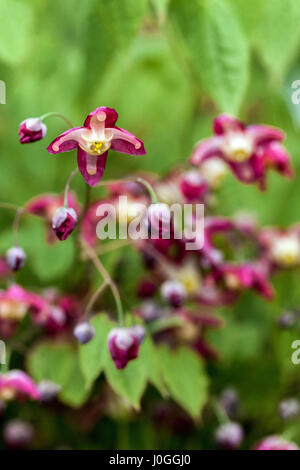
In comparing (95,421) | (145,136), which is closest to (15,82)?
(145,136)

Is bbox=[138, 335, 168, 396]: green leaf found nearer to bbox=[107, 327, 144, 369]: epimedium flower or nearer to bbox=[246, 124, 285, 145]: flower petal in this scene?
bbox=[107, 327, 144, 369]: epimedium flower

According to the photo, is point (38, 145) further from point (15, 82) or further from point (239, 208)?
point (239, 208)

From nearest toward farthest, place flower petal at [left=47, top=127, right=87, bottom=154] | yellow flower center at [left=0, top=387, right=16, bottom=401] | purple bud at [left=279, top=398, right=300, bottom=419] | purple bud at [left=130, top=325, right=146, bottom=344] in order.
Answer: flower petal at [left=47, top=127, right=87, bottom=154] < purple bud at [left=130, top=325, right=146, bottom=344] < yellow flower center at [left=0, top=387, right=16, bottom=401] < purple bud at [left=279, top=398, right=300, bottom=419]

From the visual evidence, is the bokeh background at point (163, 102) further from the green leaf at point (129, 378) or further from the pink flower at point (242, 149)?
the green leaf at point (129, 378)

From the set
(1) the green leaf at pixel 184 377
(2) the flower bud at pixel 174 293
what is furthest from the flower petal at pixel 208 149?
(1) the green leaf at pixel 184 377

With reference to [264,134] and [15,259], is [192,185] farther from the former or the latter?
[15,259]

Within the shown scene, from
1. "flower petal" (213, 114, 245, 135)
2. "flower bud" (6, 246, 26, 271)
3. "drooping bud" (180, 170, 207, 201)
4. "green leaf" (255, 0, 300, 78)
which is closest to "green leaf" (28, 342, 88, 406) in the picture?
"flower bud" (6, 246, 26, 271)
